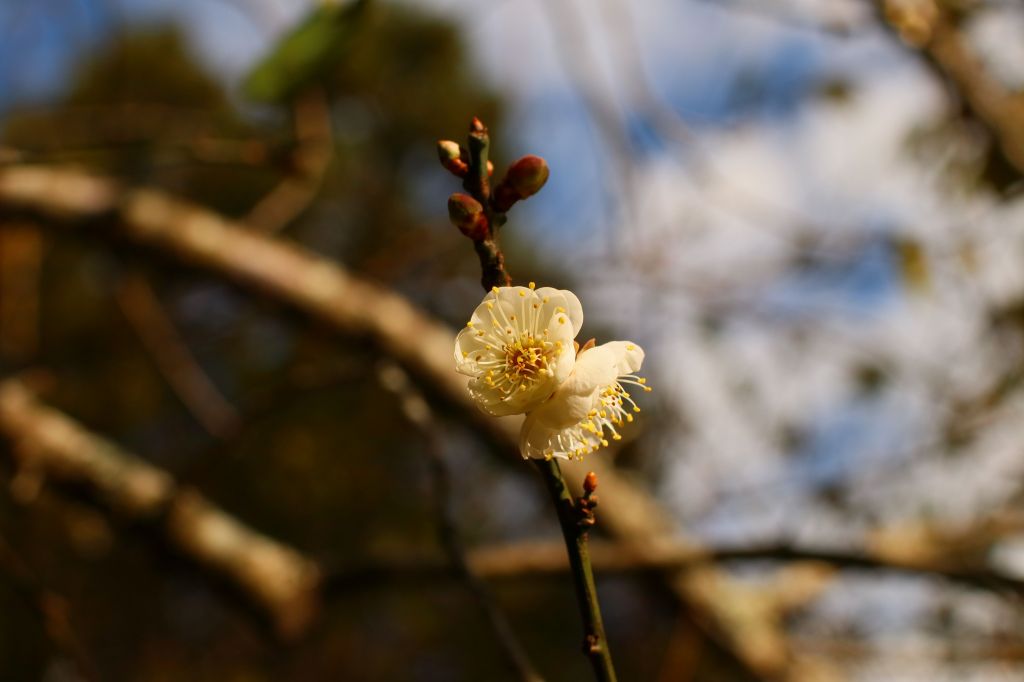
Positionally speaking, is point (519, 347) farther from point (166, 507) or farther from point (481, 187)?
point (166, 507)

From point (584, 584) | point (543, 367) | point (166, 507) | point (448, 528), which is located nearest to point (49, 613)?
point (166, 507)

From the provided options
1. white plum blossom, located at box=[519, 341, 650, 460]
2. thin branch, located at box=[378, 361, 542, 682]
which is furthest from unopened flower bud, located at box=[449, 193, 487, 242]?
thin branch, located at box=[378, 361, 542, 682]

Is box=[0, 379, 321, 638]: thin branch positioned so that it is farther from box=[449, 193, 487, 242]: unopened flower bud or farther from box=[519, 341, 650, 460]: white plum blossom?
box=[449, 193, 487, 242]: unopened flower bud

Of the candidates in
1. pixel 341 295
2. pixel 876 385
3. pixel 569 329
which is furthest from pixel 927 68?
pixel 569 329

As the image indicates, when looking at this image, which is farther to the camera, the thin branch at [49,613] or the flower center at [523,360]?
the thin branch at [49,613]

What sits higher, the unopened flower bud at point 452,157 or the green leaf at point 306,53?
the green leaf at point 306,53

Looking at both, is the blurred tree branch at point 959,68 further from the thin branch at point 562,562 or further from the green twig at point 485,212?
the green twig at point 485,212

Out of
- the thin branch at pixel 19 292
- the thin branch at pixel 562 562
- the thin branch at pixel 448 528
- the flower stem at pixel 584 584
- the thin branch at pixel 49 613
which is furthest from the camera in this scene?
the thin branch at pixel 19 292

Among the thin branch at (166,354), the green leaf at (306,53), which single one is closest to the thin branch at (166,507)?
the thin branch at (166,354)
